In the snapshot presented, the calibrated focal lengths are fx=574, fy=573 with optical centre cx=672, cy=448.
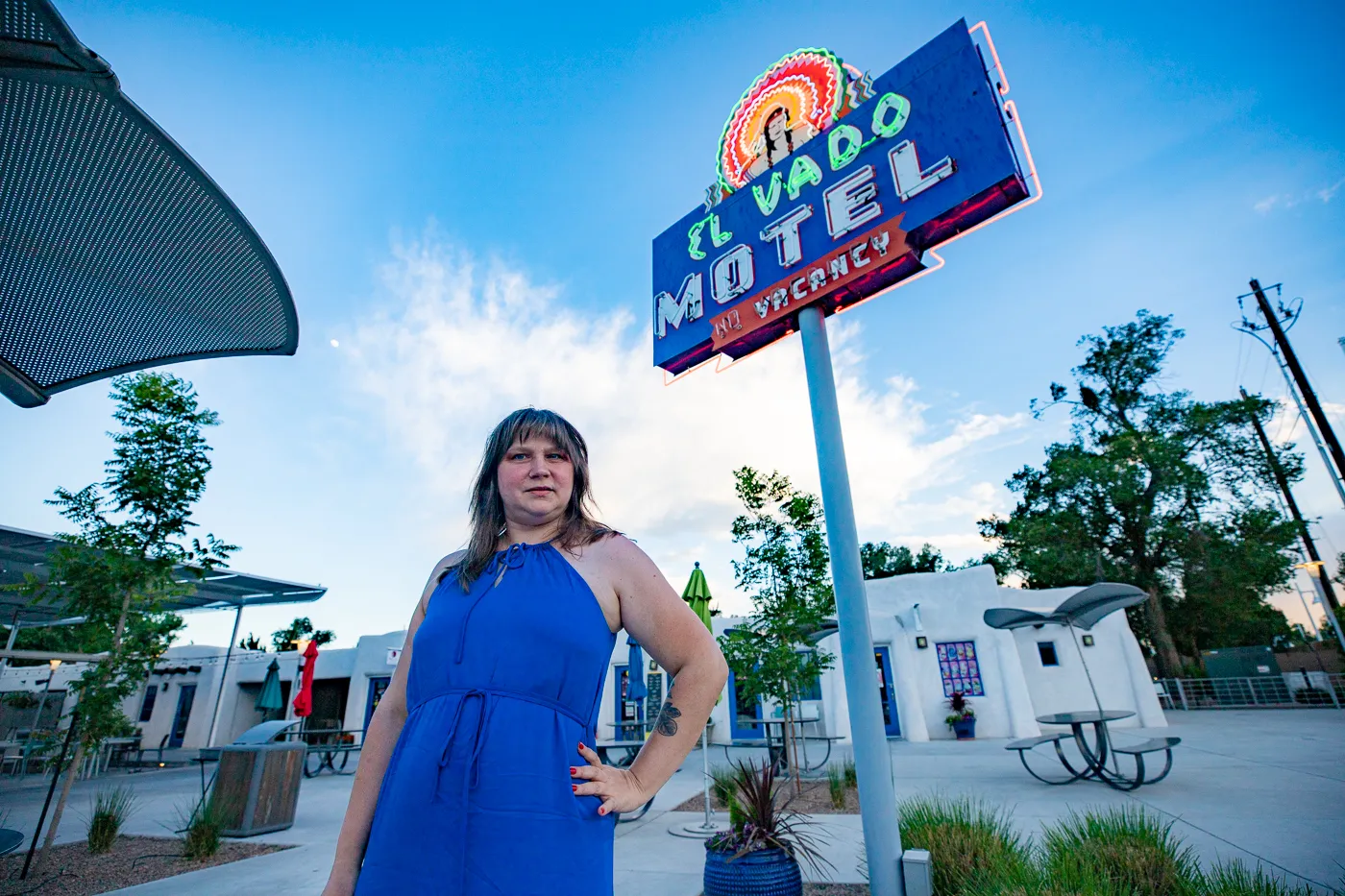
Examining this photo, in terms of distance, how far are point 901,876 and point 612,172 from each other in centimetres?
1018

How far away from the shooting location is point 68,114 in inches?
85.8

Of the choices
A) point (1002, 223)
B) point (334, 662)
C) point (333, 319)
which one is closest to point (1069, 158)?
point (1002, 223)

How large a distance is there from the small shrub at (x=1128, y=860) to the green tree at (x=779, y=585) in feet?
15.4

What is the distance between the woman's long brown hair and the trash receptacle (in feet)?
21.5

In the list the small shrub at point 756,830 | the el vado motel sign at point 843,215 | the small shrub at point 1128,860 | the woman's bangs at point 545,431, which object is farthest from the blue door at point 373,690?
the woman's bangs at point 545,431

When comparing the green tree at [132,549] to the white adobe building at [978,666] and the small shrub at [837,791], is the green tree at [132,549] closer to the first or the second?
the small shrub at [837,791]

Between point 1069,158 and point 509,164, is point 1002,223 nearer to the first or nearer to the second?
point 1069,158

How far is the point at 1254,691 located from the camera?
1884 cm

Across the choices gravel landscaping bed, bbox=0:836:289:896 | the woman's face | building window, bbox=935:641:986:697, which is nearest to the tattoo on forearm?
the woman's face

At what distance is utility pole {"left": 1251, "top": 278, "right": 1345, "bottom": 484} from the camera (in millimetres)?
13961

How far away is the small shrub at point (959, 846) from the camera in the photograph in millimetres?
3133

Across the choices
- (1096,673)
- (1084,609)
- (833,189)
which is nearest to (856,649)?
(833,189)

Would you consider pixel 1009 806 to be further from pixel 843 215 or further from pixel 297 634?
pixel 297 634

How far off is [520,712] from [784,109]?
6.46 metres
